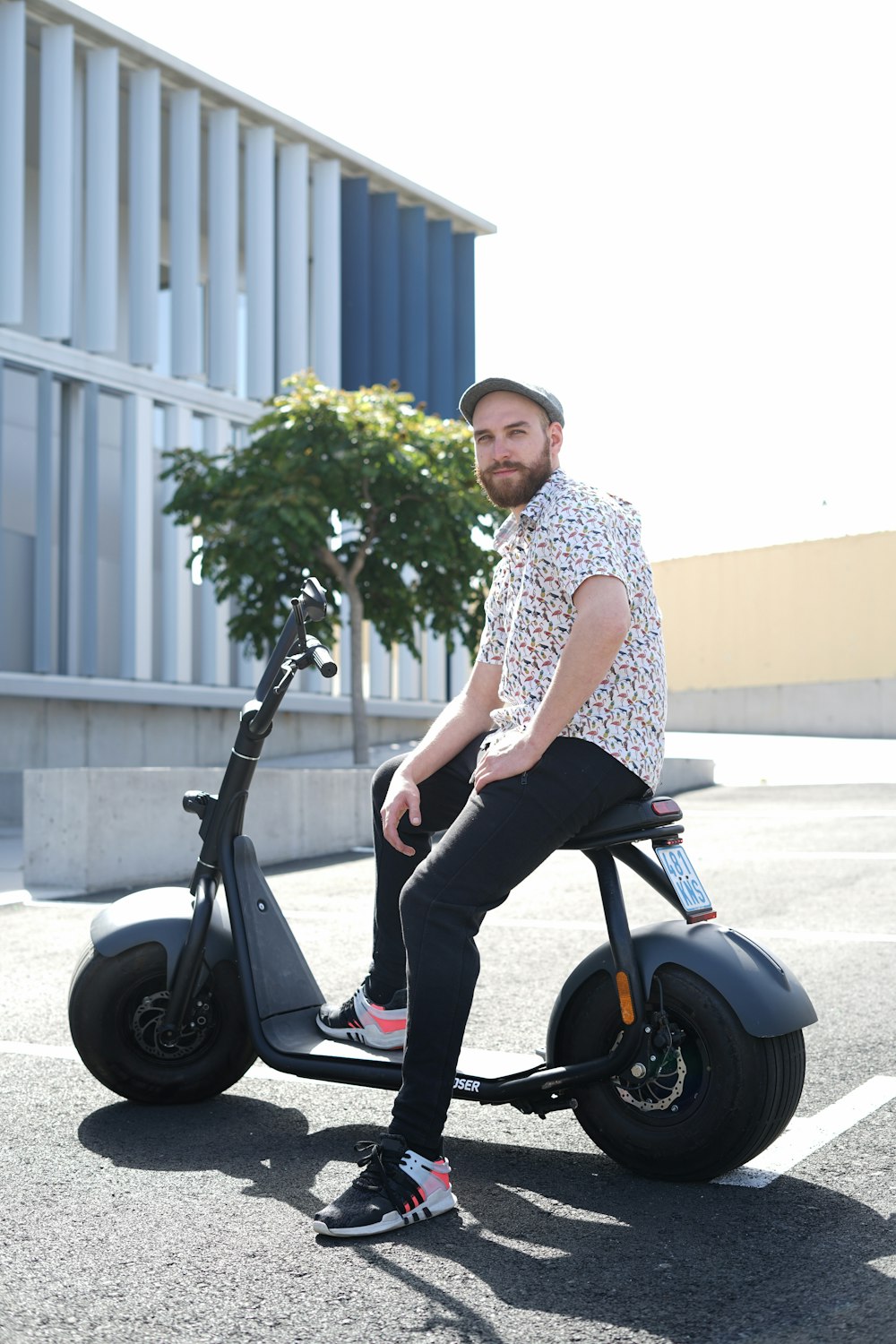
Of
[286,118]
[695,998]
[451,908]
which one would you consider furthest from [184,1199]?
[286,118]

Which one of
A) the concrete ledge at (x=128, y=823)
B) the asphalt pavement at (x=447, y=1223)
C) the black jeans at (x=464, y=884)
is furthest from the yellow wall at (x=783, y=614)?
the black jeans at (x=464, y=884)

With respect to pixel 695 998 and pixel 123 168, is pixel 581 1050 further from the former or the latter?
pixel 123 168

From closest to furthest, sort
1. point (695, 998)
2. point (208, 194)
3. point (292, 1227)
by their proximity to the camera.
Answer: point (292, 1227) → point (695, 998) → point (208, 194)

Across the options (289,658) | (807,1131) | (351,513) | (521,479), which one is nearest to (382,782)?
(289,658)

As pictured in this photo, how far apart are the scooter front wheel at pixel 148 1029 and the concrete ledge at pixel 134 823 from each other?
5.84 meters

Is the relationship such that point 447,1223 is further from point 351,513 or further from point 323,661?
point 351,513

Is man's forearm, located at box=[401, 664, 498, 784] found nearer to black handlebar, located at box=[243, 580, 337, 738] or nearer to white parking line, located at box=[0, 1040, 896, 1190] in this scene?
black handlebar, located at box=[243, 580, 337, 738]

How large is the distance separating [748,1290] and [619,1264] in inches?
10.2

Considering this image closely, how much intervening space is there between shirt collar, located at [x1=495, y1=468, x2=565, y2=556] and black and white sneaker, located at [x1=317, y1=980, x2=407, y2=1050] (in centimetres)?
113

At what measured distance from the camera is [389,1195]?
296 cm

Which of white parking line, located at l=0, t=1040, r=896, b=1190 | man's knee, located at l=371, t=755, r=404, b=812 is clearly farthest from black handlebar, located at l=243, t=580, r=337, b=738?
white parking line, located at l=0, t=1040, r=896, b=1190

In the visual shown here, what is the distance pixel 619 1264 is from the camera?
2.75m

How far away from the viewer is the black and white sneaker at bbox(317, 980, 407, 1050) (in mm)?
3584

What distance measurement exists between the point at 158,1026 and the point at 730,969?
1.59 meters
